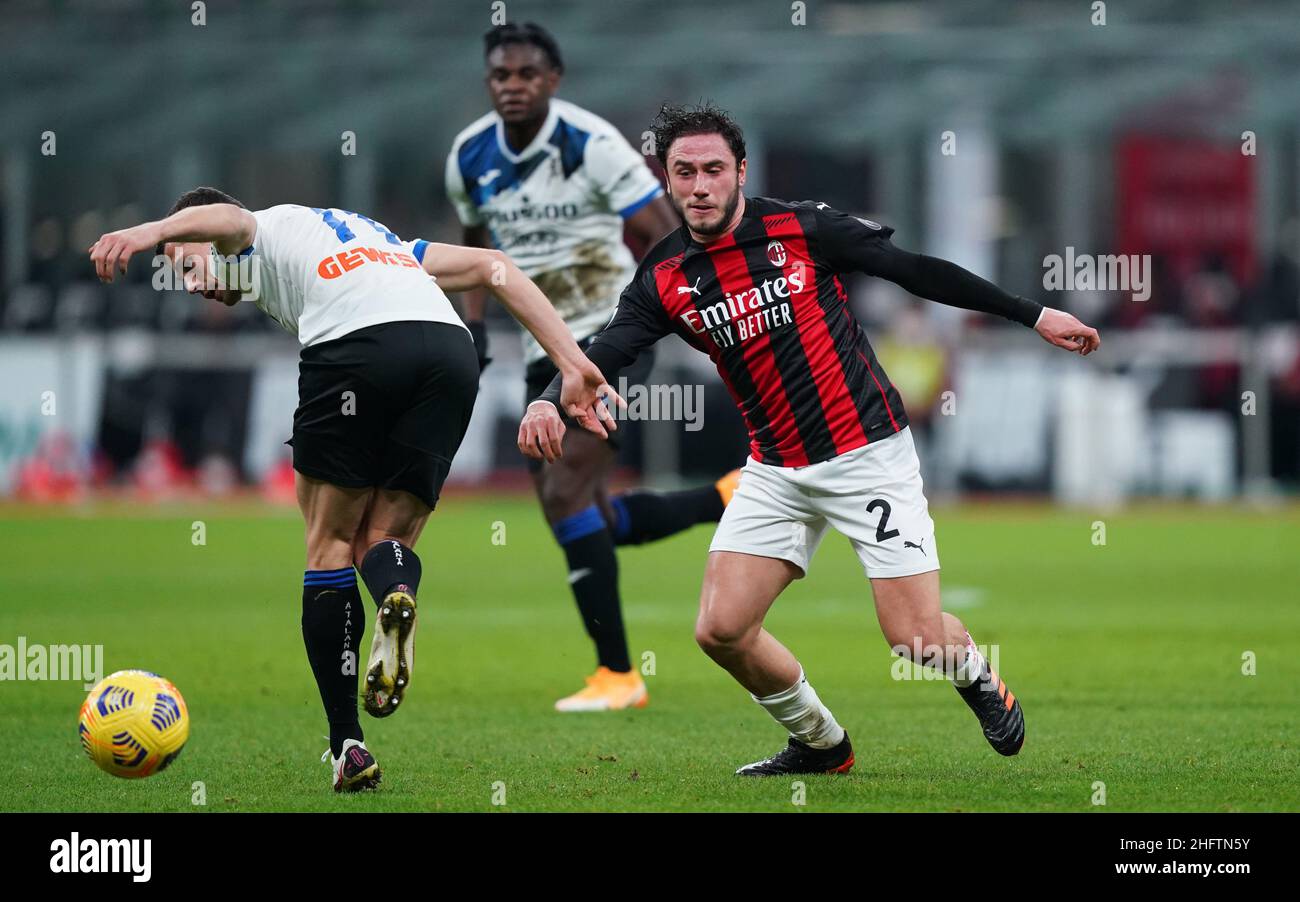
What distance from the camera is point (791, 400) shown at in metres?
6.20

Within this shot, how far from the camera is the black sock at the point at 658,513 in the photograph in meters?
8.80

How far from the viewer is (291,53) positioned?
2466cm

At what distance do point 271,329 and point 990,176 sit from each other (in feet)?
41.6

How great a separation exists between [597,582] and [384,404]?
2667 mm

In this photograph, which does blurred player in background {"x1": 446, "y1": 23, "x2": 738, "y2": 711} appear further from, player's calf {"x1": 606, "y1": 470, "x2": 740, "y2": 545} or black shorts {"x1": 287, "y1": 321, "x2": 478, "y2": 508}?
black shorts {"x1": 287, "y1": 321, "x2": 478, "y2": 508}

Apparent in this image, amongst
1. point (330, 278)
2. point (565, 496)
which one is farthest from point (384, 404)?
point (565, 496)

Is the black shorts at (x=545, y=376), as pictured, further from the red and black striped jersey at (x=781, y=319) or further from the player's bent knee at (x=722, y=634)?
the player's bent knee at (x=722, y=634)

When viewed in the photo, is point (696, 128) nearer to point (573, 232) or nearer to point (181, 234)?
point (181, 234)

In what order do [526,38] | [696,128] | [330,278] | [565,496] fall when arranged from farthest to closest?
[565,496]
[526,38]
[696,128]
[330,278]

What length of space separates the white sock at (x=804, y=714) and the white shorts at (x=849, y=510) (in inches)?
16.4

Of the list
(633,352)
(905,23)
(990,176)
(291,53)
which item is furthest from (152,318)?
(633,352)

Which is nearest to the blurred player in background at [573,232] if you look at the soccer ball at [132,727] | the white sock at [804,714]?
the white sock at [804,714]
